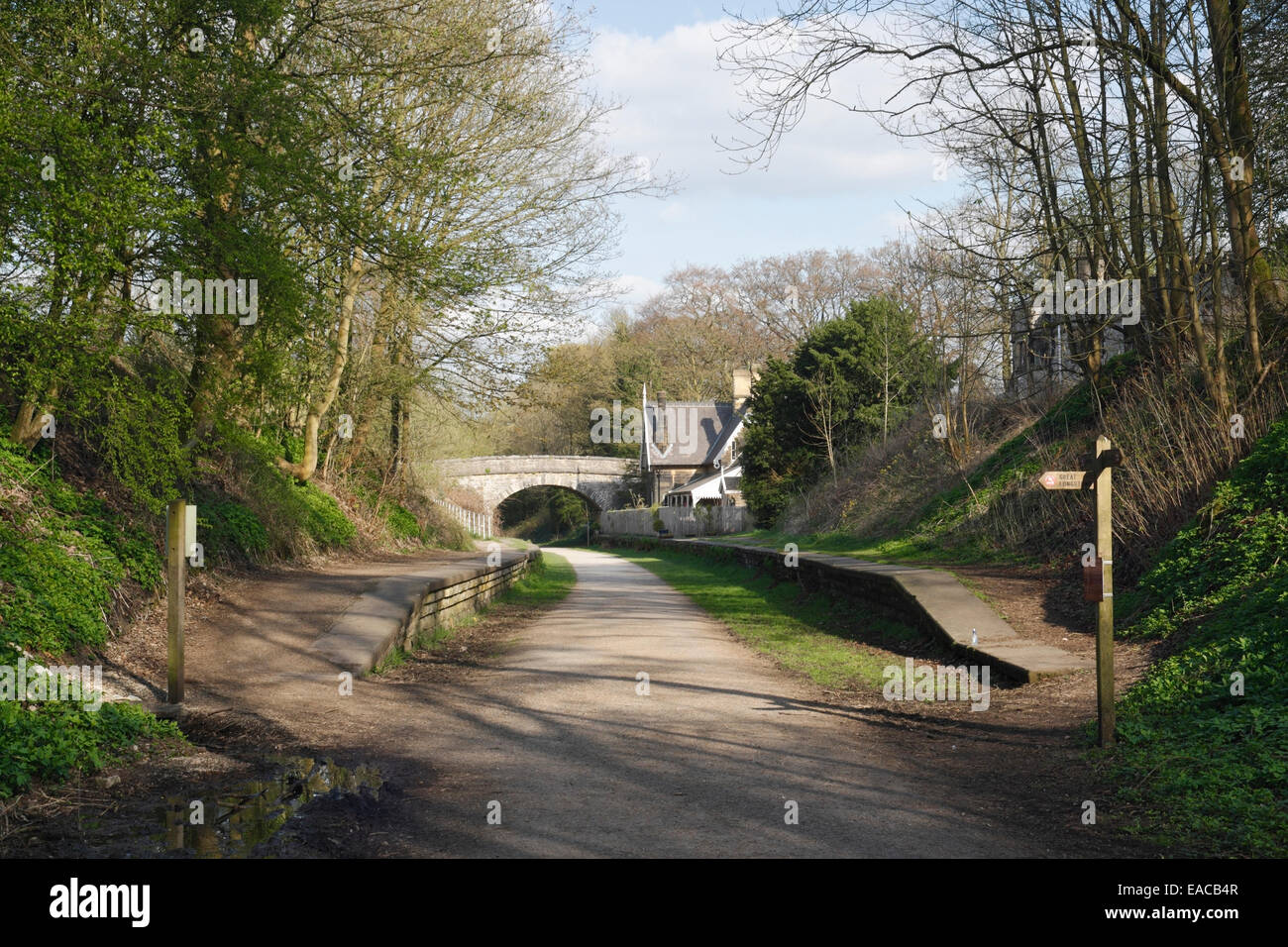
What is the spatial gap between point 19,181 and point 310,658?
4.77 m

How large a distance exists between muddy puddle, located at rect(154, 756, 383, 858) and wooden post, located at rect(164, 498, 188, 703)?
150 centimetres

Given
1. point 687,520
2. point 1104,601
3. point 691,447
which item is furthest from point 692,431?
point 1104,601

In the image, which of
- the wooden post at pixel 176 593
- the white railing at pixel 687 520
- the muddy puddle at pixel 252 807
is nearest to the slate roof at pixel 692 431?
the white railing at pixel 687 520

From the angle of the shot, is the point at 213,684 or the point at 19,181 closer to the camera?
the point at 19,181

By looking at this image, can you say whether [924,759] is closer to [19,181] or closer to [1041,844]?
[1041,844]

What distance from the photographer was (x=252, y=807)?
5582mm

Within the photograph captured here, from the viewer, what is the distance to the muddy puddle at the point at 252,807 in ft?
16.2

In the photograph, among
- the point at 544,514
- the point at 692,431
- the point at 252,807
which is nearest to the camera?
the point at 252,807

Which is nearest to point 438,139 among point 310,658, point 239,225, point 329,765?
point 239,225

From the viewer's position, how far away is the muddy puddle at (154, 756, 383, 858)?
493cm

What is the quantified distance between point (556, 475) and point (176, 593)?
61221mm

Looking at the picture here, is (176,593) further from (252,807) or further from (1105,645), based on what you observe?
(1105,645)

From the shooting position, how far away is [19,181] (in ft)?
26.4
